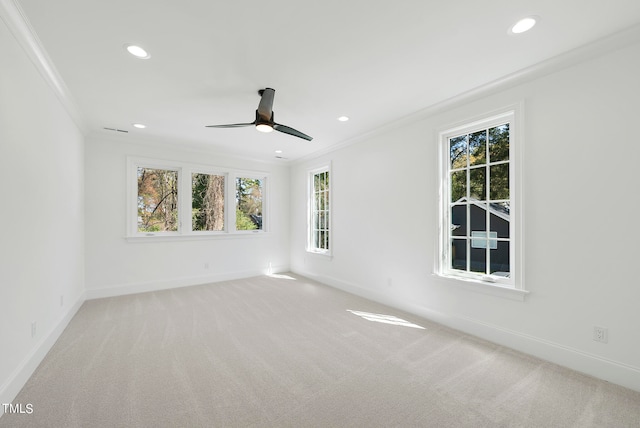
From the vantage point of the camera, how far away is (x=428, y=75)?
2.67 m

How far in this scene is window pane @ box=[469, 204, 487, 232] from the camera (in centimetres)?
310

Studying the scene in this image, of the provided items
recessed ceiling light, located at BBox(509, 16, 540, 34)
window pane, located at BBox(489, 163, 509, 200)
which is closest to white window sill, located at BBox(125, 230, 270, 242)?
window pane, located at BBox(489, 163, 509, 200)

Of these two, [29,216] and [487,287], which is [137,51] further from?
[487,287]

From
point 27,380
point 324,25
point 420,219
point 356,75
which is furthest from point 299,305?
point 324,25

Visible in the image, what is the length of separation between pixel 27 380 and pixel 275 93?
3.32 metres

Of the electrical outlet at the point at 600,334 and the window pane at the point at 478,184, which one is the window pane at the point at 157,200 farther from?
the electrical outlet at the point at 600,334

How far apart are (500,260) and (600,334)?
93 cm

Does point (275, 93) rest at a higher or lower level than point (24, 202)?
higher

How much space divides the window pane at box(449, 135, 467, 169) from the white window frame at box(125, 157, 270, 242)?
4.03 metres

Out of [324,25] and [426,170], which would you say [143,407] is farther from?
[426,170]

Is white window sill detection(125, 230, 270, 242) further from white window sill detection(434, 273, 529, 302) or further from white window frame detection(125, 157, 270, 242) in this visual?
white window sill detection(434, 273, 529, 302)

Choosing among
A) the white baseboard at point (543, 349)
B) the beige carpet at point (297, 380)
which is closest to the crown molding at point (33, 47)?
the beige carpet at point (297, 380)

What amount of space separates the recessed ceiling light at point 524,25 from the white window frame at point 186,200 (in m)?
4.97

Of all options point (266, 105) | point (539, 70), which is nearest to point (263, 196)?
point (266, 105)
